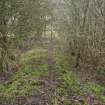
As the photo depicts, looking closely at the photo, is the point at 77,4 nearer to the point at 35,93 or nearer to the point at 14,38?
the point at 14,38

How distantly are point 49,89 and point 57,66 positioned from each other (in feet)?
21.6

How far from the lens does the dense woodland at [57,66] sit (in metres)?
13.0

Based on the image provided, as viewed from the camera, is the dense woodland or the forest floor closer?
the forest floor

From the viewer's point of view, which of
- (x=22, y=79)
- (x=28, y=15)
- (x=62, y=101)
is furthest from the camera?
(x=28, y=15)

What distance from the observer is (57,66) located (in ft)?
66.6

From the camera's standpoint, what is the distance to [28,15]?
1859cm

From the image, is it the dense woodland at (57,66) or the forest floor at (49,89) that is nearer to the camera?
the forest floor at (49,89)

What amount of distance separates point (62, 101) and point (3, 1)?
8.06 m

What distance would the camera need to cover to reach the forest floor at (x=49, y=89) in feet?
40.4

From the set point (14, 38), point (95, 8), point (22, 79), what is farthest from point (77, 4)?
point (22, 79)

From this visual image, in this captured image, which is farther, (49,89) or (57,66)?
(57,66)

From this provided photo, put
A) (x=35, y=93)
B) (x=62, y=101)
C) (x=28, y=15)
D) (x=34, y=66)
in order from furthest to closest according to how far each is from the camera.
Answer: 1. (x=34, y=66)
2. (x=28, y=15)
3. (x=35, y=93)
4. (x=62, y=101)

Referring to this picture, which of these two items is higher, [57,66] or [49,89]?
[49,89]

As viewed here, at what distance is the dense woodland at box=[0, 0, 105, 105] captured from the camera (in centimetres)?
1303
